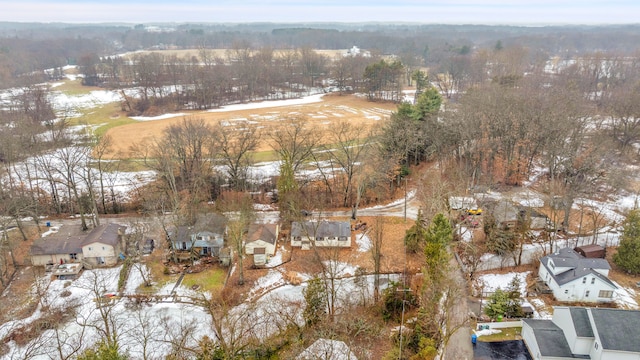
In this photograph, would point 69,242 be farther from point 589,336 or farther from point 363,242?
point 589,336

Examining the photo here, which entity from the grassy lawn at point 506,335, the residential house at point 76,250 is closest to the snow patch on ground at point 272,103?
the residential house at point 76,250

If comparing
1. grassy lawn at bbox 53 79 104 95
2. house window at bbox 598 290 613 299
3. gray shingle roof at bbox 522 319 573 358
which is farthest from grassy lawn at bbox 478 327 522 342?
grassy lawn at bbox 53 79 104 95

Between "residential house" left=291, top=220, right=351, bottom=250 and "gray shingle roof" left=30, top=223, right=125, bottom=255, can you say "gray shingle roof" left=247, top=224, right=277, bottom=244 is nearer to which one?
"residential house" left=291, top=220, right=351, bottom=250

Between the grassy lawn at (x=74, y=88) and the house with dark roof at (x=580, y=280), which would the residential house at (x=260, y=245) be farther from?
the grassy lawn at (x=74, y=88)

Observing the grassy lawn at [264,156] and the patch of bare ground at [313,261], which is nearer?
the patch of bare ground at [313,261]

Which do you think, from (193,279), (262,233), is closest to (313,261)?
(262,233)

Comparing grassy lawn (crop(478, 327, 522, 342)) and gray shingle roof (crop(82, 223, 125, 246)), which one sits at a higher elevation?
gray shingle roof (crop(82, 223, 125, 246))
